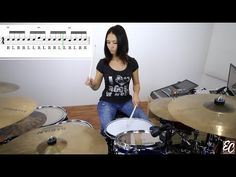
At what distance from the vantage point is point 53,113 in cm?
149

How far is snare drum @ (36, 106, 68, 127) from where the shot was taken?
1402mm

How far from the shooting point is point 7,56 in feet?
4.08

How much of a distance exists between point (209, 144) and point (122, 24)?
82cm

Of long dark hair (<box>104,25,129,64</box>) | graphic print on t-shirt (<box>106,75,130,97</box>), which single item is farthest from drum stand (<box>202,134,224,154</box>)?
long dark hair (<box>104,25,129,64</box>)

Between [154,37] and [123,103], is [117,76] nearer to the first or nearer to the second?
[123,103]

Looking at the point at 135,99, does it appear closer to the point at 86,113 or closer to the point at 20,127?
the point at 86,113

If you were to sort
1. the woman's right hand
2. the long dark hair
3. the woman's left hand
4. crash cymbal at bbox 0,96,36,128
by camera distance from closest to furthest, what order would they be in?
1. crash cymbal at bbox 0,96,36,128
2. the long dark hair
3. the woman's right hand
4. the woman's left hand

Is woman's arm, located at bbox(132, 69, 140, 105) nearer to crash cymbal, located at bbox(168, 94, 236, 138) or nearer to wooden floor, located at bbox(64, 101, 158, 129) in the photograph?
wooden floor, located at bbox(64, 101, 158, 129)

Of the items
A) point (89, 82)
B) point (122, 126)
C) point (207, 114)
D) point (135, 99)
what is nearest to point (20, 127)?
point (89, 82)

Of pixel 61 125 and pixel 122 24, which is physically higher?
pixel 122 24

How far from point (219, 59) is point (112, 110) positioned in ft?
2.63

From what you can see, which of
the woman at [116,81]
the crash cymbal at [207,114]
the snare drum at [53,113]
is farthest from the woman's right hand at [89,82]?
the crash cymbal at [207,114]

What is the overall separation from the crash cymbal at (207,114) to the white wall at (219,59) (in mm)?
384
